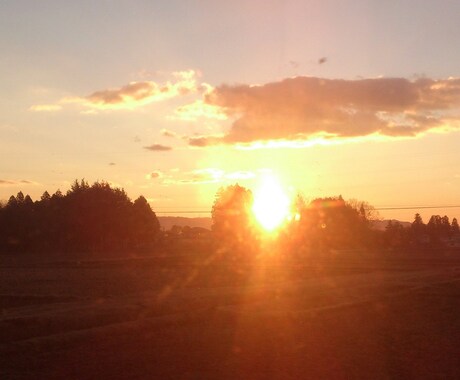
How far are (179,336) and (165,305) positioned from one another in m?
7.76

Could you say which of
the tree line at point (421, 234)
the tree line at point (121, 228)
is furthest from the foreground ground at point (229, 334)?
the tree line at point (421, 234)

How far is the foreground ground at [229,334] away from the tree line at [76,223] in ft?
266

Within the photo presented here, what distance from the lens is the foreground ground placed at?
14312 mm

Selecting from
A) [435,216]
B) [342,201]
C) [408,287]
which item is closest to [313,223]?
[342,201]

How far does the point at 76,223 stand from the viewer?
377ft

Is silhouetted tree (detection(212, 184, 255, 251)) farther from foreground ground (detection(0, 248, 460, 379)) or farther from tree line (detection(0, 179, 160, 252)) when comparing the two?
foreground ground (detection(0, 248, 460, 379))

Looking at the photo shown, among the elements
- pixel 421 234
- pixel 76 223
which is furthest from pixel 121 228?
pixel 421 234

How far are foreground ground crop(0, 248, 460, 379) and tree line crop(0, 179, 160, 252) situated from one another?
8121 cm

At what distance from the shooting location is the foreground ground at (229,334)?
563 inches

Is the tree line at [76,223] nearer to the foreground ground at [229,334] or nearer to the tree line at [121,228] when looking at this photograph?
the tree line at [121,228]

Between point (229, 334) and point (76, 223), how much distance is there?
323 ft

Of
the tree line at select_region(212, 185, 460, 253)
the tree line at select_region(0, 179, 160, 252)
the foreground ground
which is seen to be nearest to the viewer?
the foreground ground

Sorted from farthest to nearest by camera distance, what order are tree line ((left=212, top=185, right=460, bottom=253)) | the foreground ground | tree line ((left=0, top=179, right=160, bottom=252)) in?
tree line ((left=212, top=185, right=460, bottom=253)), tree line ((left=0, top=179, right=160, bottom=252)), the foreground ground

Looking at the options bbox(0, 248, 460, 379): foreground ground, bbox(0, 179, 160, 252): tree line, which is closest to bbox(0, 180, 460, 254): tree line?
bbox(0, 179, 160, 252): tree line
